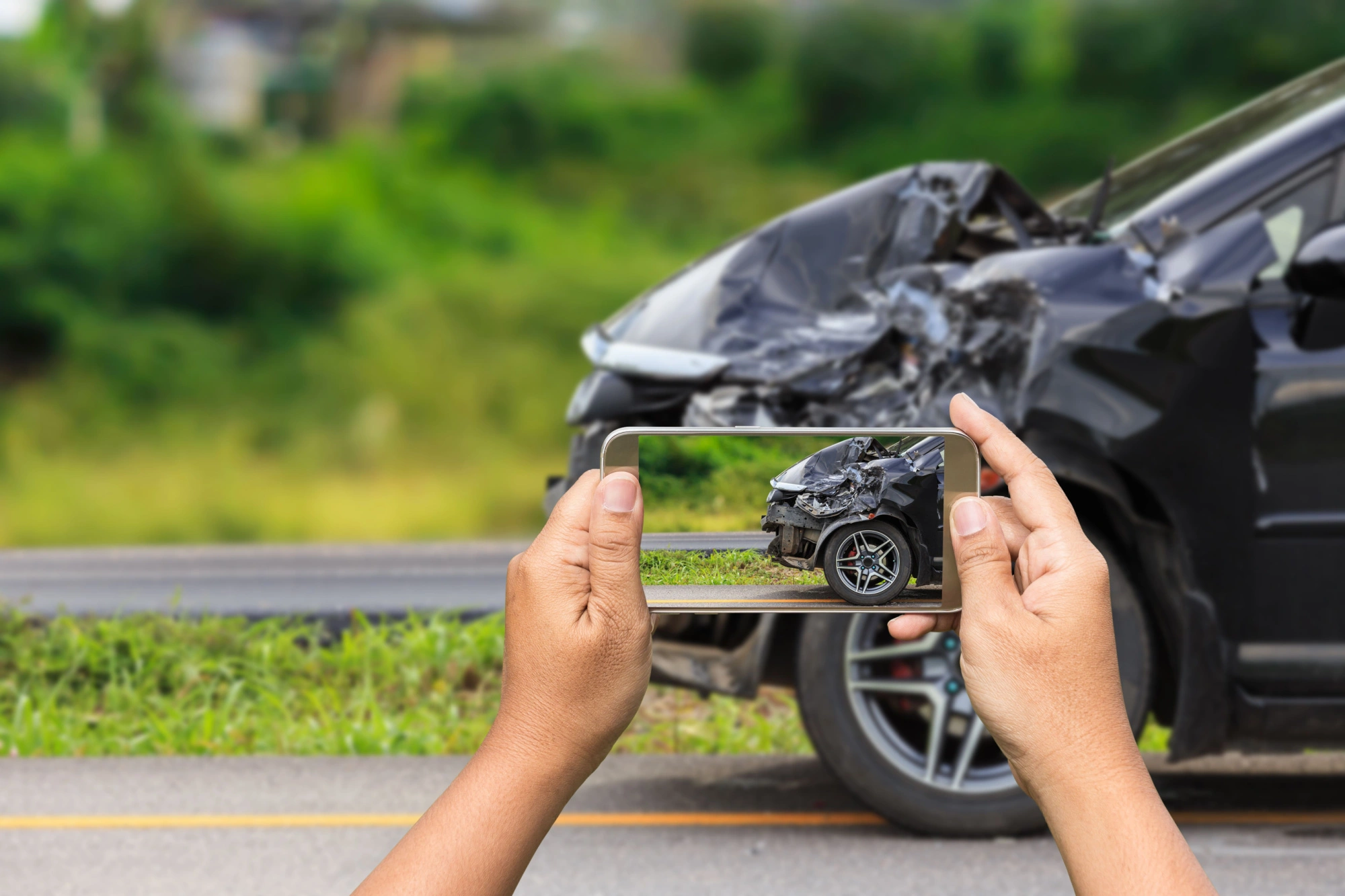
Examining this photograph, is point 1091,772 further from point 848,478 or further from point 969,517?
point 848,478

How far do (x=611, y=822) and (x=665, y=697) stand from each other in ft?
5.49

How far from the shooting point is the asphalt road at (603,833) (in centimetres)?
371

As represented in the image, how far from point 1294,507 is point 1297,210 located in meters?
Result: 0.83

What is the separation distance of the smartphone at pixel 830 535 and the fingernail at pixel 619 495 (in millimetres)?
57

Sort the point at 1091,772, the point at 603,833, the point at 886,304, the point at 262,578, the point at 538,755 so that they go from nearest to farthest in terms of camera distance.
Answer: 1. the point at 1091,772
2. the point at 538,755
3. the point at 886,304
4. the point at 603,833
5. the point at 262,578

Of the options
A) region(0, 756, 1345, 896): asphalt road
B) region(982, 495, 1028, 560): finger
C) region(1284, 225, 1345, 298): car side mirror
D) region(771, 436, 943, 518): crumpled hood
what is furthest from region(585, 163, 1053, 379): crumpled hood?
region(982, 495, 1028, 560): finger

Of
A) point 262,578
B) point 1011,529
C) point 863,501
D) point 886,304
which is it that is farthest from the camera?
→ point 262,578

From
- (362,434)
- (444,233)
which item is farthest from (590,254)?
(362,434)

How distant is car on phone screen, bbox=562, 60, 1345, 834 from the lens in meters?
3.69

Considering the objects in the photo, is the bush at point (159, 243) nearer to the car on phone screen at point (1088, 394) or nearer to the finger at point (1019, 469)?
the car on phone screen at point (1088, 394)

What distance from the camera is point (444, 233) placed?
66.1 feet

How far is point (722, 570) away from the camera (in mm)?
1664

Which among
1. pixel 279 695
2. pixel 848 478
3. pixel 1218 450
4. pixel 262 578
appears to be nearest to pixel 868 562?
pixel 848 478

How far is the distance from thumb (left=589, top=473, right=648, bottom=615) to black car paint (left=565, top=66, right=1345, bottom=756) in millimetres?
2395
